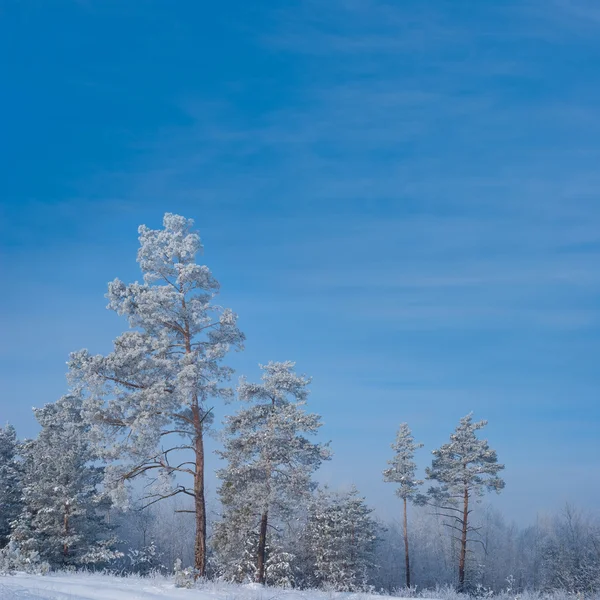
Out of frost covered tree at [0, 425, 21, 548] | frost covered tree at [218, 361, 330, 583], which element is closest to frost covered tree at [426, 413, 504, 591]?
frost covered tree at [218, 361, 330, 583]

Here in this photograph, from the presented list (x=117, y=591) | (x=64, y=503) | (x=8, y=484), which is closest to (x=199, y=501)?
(x=117, y=591)

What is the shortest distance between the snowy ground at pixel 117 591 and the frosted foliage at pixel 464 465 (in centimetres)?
3245

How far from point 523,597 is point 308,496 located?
11.4 metres

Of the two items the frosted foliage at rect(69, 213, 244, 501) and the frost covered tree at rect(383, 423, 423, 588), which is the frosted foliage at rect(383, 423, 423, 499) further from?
the frosted foliage at rect(69, 213, 244, 501)

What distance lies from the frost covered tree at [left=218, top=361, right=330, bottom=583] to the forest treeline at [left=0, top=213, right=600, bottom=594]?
0.23ft

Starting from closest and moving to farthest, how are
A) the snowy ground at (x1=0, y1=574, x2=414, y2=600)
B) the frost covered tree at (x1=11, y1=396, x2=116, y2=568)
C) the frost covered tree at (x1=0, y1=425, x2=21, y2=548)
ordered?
the snowy ground at (x1=0, y1=574, x2=414, y2=600), the frost covered tree at (x1=11, y1=396, x2=116, y2=568), the frost covered tree at (x1=0, y1=425, x2=21, y2=548)

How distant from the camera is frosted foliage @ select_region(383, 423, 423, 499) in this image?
48844 millimetres

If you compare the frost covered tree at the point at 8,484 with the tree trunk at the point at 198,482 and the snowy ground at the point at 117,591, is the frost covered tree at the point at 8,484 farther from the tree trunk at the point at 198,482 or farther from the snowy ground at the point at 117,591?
the snowy ground at the point at 117,591

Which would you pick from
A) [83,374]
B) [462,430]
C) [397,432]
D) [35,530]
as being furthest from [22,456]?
[462,430]

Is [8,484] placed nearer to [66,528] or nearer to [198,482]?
[66,528]

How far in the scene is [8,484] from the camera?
40.7 meters

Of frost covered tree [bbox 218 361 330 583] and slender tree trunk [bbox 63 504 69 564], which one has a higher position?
frost covered tree [bbox 218 361 330 583]

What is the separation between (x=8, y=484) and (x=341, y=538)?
26814 mm

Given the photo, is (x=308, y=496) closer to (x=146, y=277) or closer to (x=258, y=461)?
(x=258, y=461)
